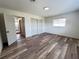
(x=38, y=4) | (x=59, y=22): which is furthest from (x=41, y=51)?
(x=59, y=22)

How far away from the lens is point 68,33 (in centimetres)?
489

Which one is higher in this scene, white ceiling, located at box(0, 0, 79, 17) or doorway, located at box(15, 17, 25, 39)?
white ceiling, located at box(0, 0, 79, 17)

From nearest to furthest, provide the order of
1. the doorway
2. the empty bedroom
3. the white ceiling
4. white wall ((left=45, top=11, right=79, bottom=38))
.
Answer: the white ceiling, the empty bedroom, white wall ((left=45, top=11, right=79, bottom=38)), the doorway

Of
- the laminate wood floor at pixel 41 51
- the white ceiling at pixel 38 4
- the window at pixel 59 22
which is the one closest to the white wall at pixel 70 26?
the window at pixel 59 22

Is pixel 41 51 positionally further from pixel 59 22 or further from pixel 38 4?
pixel 59 22

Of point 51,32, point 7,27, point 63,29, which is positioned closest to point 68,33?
point 63,29

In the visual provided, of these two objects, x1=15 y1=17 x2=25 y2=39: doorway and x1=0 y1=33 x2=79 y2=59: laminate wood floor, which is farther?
x1=15 y1=17 x2=25 y2=39: doorway

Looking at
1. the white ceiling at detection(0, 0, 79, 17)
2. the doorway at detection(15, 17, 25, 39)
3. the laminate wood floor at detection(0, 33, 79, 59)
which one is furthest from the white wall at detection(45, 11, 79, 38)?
the doorway at detection(15, 17, 25, 39)

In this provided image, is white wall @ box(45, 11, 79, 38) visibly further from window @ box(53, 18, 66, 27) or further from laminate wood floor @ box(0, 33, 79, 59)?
laminate wood floor @ box(0, 33, 79, 59)

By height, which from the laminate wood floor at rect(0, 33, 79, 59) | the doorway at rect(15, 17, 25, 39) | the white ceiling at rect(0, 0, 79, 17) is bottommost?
the laminate wood floor at rect(0, 33, 79, 59)

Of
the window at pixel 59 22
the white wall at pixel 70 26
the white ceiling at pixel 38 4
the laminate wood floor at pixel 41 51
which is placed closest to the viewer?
the laminate wood floor at pixel 41 51

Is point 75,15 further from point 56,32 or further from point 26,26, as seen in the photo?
point 26,26

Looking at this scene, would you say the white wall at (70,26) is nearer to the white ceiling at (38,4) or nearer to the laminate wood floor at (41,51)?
the white ceiling at (38,4)

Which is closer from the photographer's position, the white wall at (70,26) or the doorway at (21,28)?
the white wall at (70,26)
